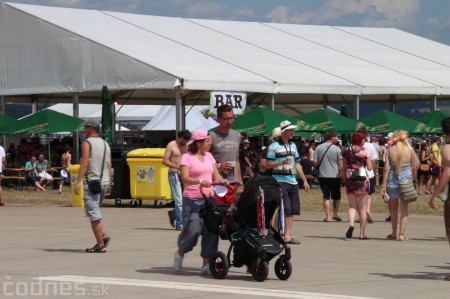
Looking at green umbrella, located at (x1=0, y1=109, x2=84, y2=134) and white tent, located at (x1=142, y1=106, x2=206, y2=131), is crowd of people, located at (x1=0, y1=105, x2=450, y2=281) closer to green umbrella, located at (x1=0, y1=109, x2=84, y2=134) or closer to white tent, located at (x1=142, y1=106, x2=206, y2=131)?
green umbrella, located at (x1=0, y1=109, x2=84, y2=134)

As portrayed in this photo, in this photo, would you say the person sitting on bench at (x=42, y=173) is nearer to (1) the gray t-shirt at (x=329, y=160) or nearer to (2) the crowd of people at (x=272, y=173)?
(2) the crowd of people at (x=272, y=173)

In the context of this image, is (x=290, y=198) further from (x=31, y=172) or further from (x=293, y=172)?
(x=31, y=172)

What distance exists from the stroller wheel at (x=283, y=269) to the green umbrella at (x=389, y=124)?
25.1 metres

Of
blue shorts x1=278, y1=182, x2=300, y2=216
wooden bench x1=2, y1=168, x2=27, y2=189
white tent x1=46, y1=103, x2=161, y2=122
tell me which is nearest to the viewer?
blue shorts x1=278, y1=182, x2=300, y2=216

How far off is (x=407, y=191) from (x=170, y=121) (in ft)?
111

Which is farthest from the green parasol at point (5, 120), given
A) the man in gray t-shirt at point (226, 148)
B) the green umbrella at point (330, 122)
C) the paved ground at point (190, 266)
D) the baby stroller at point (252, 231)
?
the baby stroller at point (252, 231)

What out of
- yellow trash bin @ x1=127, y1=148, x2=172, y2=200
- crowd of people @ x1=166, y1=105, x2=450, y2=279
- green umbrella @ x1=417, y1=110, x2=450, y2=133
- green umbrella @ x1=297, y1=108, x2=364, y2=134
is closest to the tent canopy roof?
green umbrella @ x1=297, y1=108, x2=364, y2=134

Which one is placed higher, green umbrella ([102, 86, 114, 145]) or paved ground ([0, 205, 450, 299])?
green umbrella ([102, 86, 114, 145])

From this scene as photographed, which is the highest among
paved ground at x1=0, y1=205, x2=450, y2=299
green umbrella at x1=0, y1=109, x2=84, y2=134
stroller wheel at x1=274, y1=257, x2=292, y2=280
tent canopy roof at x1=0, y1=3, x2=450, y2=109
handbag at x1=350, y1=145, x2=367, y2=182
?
tent canopy roof at x1=0, y1=3, x2=450, y2=109

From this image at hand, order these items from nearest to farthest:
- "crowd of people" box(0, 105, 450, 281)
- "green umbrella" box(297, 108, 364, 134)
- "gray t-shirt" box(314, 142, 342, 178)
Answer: "crowd of people" box(0, 105, 450, 281)
"gray t-shirt" box(314, 142, 342, 178)
"green umbrella" box(297, 108, 364, 134)

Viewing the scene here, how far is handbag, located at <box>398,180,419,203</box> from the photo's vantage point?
53.8ft

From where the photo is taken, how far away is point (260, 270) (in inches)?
435

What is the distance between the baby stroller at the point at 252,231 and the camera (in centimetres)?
1120

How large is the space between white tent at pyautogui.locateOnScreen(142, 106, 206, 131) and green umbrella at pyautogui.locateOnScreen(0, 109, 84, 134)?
525 inches
